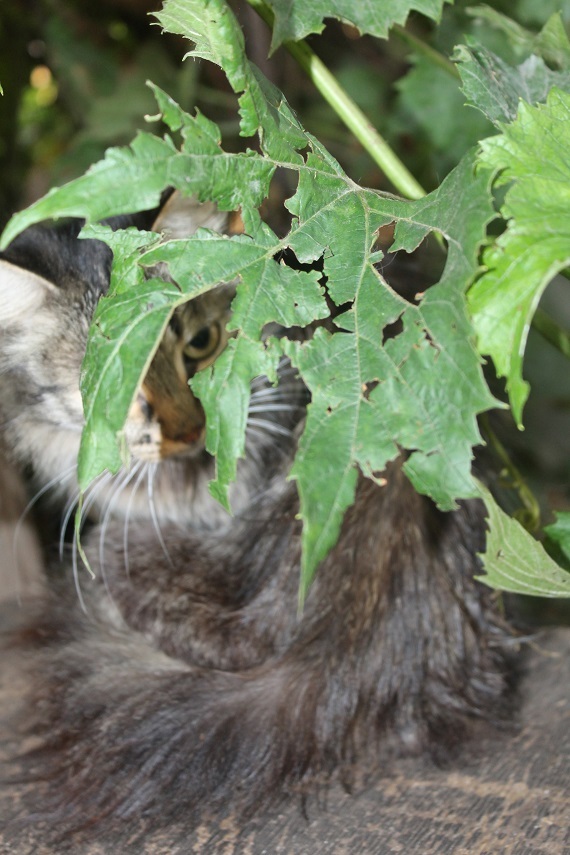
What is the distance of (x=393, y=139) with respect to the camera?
2.78m

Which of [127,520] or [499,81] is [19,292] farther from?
[499,81]

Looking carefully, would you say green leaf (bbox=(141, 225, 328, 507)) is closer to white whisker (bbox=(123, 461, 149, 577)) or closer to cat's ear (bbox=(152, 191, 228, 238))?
cat's ear (bbox=(152, 191, 228, 238))

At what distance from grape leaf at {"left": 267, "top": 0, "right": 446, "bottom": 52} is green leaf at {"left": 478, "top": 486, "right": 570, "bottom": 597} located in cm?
63

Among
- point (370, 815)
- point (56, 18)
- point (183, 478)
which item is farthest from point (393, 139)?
point (370, 815)

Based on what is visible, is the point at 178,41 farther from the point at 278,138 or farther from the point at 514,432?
the point at 278,138

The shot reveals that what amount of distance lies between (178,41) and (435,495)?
2505mm

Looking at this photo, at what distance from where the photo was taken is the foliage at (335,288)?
78 centimetres

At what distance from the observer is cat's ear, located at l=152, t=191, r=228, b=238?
1.44 metres

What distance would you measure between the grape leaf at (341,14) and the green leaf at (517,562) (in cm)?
63

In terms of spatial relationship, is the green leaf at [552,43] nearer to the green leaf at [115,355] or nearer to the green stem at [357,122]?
the green stem at [357,122]

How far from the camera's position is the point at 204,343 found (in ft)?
5.57

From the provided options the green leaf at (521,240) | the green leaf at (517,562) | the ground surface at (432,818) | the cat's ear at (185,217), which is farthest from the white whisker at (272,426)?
the green leaf at (521,240)

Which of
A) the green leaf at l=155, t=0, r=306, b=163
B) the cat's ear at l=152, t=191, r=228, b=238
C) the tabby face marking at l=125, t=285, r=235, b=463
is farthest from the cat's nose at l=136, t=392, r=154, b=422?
the green leaf at l=155, t=0, r=306, b=163

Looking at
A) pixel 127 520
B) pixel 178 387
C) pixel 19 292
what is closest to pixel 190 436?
pixel 178 387
